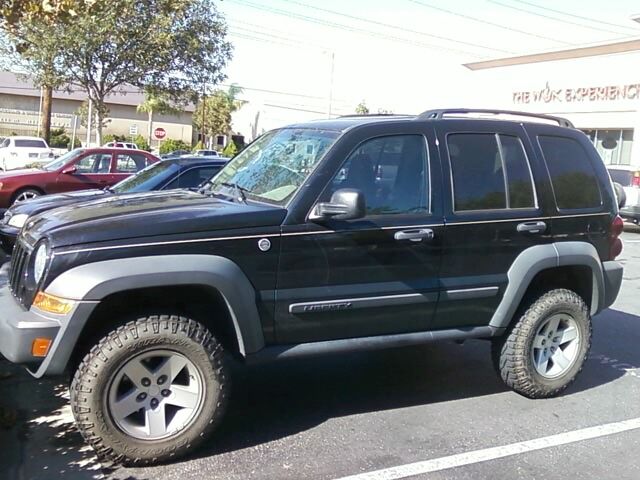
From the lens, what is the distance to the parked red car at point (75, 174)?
12.8 meters

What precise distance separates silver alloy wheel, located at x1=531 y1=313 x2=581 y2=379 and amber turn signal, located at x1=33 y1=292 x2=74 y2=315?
3268 millimetres

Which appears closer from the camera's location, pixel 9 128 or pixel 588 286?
pixel 588 286

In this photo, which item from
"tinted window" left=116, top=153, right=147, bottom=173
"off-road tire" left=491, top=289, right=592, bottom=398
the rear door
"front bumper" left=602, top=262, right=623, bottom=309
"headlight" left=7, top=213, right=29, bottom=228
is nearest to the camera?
the rear door

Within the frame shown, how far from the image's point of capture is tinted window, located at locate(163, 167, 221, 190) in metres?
8.44

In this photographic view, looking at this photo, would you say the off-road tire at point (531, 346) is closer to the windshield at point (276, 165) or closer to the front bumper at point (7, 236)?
the windshield at point (276, 165)

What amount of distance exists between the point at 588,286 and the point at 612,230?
474mm

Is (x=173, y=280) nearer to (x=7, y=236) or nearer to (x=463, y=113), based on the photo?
(x=463, y=113)

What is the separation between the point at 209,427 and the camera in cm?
404

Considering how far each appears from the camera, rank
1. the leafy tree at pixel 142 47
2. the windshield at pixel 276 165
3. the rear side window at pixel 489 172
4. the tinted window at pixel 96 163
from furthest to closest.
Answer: the leafy tree at pixel 142 47 < the tinted window at pixel 96 163 < the rear side window at pixel 489 172 < the windshield at pixel 276 165

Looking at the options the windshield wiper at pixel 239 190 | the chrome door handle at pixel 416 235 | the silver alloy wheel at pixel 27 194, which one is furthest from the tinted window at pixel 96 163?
the chrome door handle at pixel 416 235

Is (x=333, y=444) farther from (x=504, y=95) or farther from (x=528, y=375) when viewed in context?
(x=504, y=95)

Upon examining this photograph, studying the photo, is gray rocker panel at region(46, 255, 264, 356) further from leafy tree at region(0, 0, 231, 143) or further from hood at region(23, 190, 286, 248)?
leafy tree at region(0, 0, 231, 143)

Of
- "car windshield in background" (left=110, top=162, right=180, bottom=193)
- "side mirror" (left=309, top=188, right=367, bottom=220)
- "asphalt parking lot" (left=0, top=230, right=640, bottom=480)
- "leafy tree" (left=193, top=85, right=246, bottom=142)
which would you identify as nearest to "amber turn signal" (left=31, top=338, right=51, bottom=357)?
"asphalt parking lot" (left=0, top=230, right=640, bottom=480)

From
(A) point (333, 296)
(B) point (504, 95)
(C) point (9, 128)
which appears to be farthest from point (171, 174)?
(C) point (9, 128)
